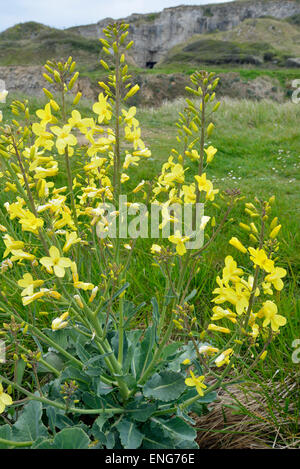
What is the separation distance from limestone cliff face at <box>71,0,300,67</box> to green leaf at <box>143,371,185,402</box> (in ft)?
299

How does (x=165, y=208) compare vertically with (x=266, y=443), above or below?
above

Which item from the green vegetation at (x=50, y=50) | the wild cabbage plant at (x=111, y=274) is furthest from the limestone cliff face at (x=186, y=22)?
the wild cabbage plant at (x=111, y=274)

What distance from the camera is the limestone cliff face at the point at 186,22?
8394cm

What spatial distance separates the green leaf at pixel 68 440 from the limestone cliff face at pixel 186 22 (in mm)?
91441

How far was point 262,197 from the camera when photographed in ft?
17.4

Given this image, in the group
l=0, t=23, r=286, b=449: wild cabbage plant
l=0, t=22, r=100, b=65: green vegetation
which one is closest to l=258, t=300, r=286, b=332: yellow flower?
l=0, t=23, r=286, b=449: wild cabbage plant

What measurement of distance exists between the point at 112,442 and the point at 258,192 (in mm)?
4666

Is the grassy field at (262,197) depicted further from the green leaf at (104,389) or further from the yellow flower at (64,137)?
the yellow flower at (64,137)

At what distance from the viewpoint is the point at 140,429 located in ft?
6.42

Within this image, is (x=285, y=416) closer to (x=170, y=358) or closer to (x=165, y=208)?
(x=170, y=358)

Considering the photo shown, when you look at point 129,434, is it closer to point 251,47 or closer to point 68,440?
point 68,440
